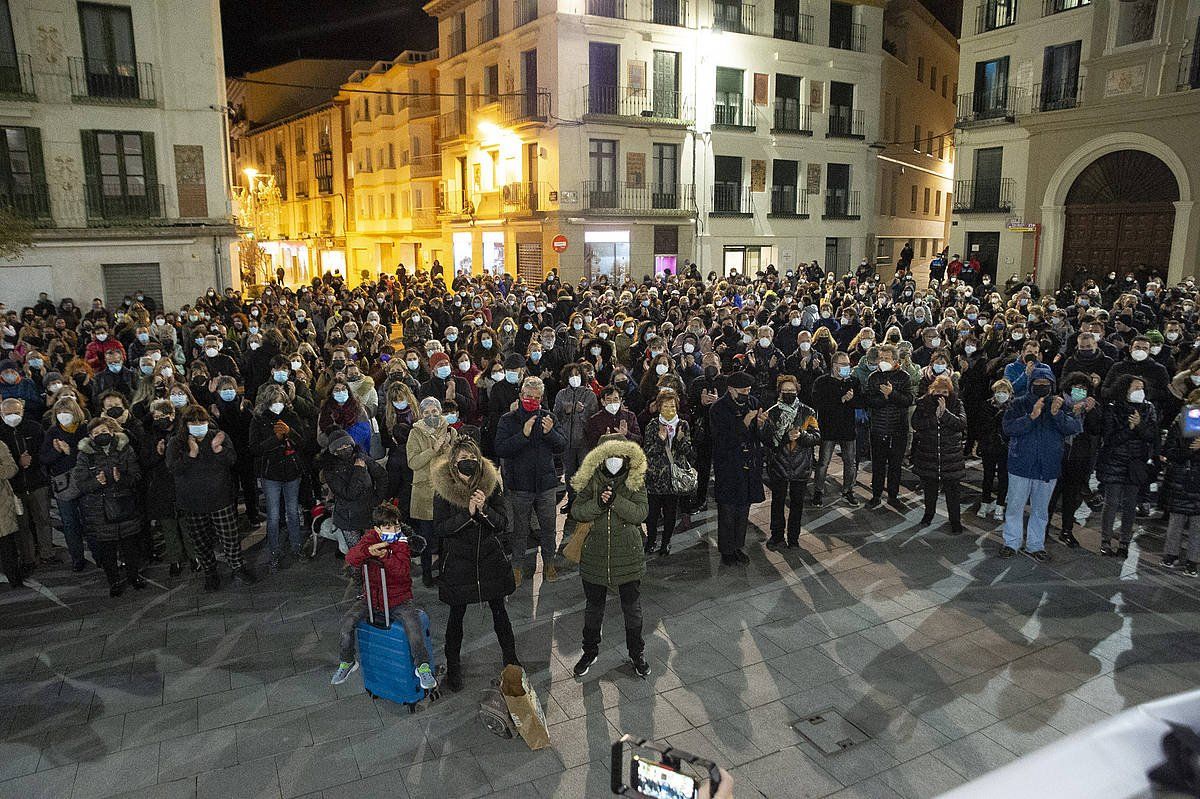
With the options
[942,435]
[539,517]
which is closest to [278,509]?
[539,517]

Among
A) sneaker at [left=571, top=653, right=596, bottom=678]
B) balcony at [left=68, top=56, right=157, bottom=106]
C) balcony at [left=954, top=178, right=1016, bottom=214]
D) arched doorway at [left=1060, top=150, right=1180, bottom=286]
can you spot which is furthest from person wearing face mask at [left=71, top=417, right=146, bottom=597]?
balcony at [left=954, top=178, right=1016, bottom=214]

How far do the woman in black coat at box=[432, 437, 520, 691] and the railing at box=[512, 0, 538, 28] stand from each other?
2927 cm

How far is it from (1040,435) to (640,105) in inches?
1034

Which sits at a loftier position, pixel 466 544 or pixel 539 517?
pixel 466 544

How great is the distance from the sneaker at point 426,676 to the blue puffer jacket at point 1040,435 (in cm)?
612

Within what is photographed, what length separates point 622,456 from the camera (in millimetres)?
6223

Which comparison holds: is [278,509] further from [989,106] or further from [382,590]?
[989,106]

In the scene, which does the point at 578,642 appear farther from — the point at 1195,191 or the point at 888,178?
the point at 888,178

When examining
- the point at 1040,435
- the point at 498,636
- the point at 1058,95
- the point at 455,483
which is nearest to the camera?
the point at 455,483

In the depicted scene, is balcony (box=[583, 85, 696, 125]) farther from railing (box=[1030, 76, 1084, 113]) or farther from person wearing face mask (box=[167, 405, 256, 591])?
person wearing face mask (box=[167, 405, 256, 591])

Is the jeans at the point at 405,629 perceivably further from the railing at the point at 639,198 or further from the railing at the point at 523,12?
the railing at the point at 523,12

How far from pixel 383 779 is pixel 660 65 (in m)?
31.1

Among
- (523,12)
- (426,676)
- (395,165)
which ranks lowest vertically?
(426,676)

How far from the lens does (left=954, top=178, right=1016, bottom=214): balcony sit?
27969 millimetres
